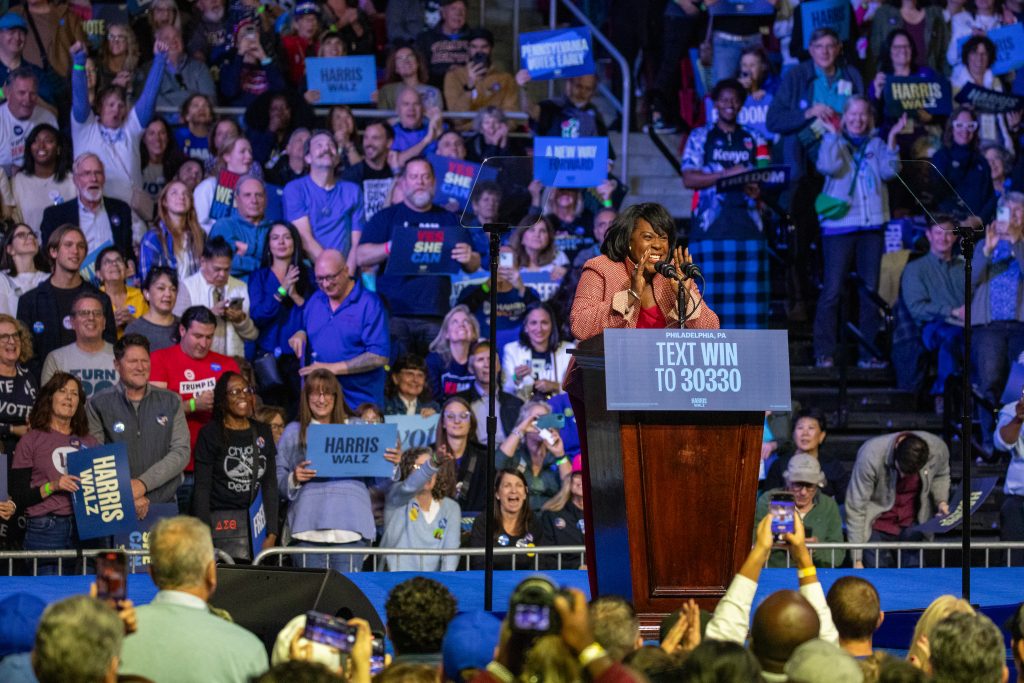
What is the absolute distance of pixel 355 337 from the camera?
968cm

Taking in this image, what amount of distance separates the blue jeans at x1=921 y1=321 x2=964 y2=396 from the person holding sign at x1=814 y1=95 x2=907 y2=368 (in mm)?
543

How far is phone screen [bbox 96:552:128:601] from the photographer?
13.1 ft

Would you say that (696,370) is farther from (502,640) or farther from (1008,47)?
(1008,47)

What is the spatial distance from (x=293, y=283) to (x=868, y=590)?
5.95 m

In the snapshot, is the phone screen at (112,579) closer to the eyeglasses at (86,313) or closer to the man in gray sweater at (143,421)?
the man in gray sweater at (143,421)

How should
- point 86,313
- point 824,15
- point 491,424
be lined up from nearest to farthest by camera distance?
point 491,424 → point 86,313 → point 824,15

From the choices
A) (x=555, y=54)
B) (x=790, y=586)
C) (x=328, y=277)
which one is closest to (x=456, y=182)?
(x=328, y=277)

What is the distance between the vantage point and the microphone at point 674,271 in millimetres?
5441

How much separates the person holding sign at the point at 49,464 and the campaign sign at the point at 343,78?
3971mm

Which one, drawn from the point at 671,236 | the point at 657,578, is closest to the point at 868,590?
the point at 657,578

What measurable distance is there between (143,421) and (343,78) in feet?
12.8

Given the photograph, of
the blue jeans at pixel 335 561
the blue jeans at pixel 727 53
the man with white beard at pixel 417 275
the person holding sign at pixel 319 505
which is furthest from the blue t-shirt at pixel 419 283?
the blue jeans at pixel 727 53

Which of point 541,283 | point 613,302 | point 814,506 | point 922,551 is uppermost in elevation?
point 541,283

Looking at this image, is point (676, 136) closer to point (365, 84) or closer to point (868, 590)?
point (365, 84)
